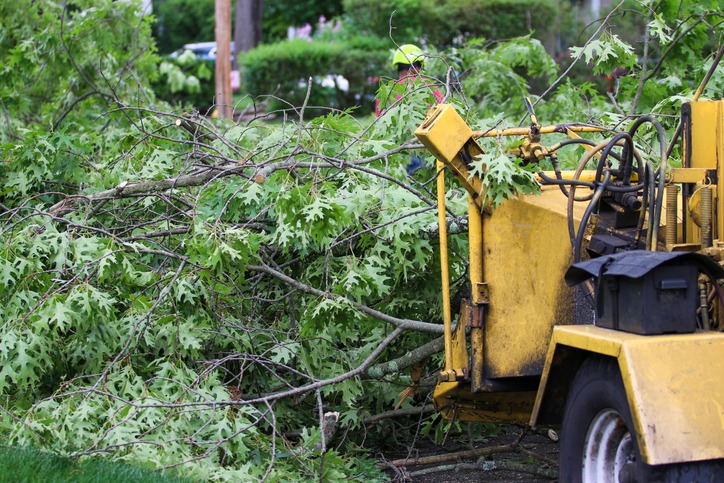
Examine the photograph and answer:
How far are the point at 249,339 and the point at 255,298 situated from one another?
0.83 feet

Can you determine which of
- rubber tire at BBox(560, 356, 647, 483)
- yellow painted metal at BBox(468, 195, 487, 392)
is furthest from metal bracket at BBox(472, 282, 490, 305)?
rubber tire at BBox(560, 356, 647, 483)

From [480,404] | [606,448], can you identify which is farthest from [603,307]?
[480,404]

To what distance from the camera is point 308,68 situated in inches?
707

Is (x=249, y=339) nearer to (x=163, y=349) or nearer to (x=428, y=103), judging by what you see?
(x=163, y=349)

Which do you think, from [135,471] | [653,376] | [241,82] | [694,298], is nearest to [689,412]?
[653,376]

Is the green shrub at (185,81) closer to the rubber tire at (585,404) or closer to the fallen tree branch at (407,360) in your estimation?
the fallen tree branch at (407,360)

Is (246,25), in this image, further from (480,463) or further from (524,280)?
(524,280)

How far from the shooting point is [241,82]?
18766 millimetres

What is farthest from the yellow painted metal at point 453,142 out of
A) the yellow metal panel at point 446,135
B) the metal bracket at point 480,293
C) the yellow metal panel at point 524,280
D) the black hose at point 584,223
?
the black hose at point 584,223

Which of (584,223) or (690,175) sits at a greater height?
(690,175)

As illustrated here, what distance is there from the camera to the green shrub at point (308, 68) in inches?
704

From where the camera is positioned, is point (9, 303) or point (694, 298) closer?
point (694, 298)

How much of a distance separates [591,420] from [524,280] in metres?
0.83

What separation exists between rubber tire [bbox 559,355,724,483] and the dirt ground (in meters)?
Result: 1.29
